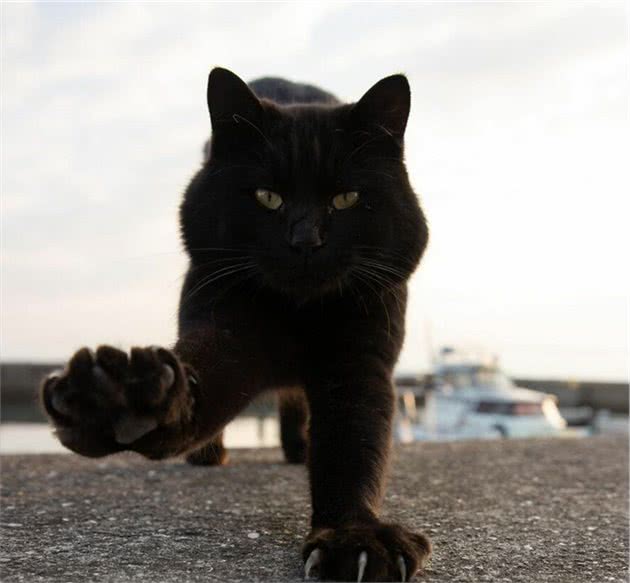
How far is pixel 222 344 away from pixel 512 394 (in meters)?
8.69

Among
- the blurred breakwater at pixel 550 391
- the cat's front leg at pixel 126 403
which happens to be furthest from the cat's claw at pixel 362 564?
the blurred breakwater at pixel 550 391

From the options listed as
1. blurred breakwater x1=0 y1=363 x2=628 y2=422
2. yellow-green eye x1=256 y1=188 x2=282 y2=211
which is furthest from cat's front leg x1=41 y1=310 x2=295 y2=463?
blurred breakwater x1=0 y1=363 x2=628 y2=422

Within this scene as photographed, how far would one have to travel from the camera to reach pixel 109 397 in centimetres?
131

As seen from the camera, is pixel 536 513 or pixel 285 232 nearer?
pixel 285 232

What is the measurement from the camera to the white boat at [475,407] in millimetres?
9477

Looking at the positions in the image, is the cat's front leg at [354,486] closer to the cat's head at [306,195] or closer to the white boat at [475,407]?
the cat's head at [306,195]

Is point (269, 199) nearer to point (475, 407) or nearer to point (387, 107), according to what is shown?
point (387, 107)

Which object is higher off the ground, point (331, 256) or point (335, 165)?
point (335, 165)

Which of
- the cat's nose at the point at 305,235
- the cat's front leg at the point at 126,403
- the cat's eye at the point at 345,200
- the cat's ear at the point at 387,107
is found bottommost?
the cat's front leg at the point at 126,403

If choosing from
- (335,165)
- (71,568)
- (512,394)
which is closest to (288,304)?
(335,165)

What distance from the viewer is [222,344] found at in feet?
6.30

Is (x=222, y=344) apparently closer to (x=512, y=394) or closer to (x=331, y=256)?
(x=331, y=256)

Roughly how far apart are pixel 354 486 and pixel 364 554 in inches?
11.5

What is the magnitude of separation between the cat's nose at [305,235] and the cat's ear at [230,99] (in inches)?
17.1
